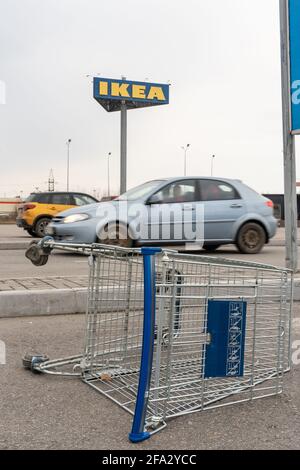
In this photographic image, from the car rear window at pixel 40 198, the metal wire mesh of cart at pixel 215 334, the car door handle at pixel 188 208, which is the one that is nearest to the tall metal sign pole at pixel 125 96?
the car rear window at pixel 40 198

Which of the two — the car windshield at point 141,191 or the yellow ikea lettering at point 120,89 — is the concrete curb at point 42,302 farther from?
the yellow ikea lettering at point 120,89

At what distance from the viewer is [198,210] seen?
1098 centimetres

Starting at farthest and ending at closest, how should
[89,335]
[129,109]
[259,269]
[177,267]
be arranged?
[129,109] < [89,335] < [259,269] < [177,267]

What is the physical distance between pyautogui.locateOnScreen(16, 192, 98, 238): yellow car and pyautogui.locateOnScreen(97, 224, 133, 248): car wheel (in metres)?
6.17

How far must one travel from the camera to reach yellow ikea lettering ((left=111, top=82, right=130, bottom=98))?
2452 cm

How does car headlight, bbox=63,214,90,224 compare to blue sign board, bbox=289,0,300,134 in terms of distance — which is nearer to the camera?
blue sign board, bbox=289,0,300,134

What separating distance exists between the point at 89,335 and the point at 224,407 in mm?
1037

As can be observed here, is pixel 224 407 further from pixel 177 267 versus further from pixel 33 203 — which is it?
pixel 33 203

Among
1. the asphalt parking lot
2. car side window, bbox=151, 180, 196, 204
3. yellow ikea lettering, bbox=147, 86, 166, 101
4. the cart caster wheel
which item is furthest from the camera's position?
yellow ikea lettering, bbox=147, 86, 166, 101

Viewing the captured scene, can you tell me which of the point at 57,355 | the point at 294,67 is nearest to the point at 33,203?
the point at 294,67

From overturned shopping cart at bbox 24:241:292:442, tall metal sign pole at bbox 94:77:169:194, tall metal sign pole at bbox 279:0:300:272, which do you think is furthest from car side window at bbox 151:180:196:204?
tall metal sign pole at bbox 94:77:169:194

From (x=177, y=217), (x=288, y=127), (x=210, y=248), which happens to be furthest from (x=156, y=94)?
(x=288, y=127)

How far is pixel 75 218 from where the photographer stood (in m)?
10.7

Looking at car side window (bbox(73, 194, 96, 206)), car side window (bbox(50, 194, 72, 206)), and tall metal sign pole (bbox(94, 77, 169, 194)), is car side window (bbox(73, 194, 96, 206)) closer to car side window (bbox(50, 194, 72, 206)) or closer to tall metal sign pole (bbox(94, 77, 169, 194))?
car side window (bbox(50, 194, 72, 206))
